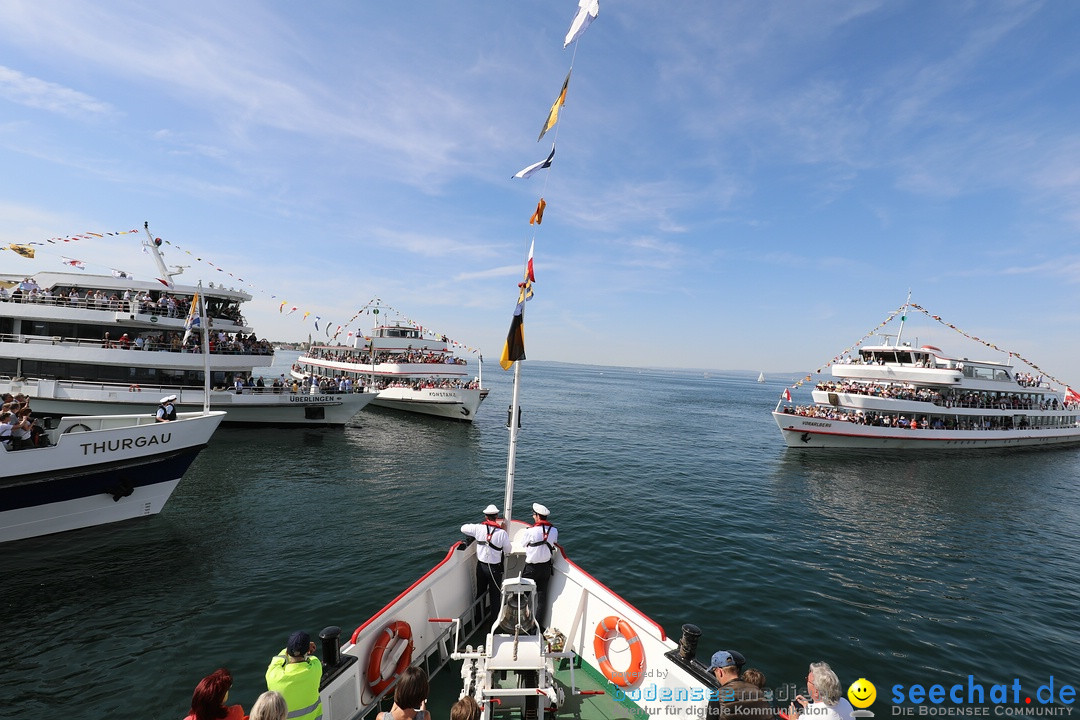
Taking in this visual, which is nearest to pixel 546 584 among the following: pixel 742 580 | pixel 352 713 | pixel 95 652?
pixel 352 713

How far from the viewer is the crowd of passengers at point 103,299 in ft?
72.4

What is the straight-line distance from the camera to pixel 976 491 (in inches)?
905

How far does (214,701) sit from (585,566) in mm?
9401

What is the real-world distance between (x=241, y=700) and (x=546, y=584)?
5.12m

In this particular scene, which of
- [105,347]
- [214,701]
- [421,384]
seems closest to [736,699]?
[214,701]

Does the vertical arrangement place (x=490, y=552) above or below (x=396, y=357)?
below

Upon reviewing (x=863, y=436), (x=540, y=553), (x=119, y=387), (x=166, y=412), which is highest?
(x=166, y=412)

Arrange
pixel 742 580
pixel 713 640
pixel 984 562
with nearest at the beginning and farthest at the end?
pixel 713 640 < pixel 742 580 < pixel 984 562

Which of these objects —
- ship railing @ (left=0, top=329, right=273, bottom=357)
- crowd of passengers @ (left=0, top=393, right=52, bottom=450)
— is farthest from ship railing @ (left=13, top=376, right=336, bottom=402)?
crowd of passengers @ (left=0, top=393, right=52, bottom=450)

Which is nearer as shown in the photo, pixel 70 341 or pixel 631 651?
pixel 631 651

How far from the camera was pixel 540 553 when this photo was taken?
24.7ft

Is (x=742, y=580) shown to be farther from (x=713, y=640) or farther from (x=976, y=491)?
(x=976, y=491)

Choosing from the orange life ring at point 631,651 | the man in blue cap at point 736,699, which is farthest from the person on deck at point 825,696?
the orange life ring at point 631,651

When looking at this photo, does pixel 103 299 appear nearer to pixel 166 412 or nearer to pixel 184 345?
pixel 184 345
